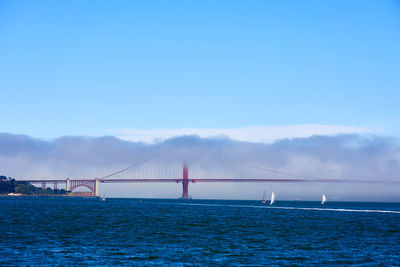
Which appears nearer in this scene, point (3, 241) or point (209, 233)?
point (3, 241)

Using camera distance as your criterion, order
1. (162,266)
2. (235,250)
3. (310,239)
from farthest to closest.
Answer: (310,239), (235,250), (162,266)

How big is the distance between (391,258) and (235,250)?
10627 millimetres

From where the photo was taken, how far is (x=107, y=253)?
33156 mm

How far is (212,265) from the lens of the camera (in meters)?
29.2

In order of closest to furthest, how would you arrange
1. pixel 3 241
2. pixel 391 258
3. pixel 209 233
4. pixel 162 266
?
pixel 162 266 < pixel 391 258 < pixel 3 241 < pixel 209 233

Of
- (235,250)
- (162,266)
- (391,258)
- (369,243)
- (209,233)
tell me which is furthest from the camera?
(209,233)

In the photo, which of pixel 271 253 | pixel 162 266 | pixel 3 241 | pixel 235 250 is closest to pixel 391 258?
pixel 271 253

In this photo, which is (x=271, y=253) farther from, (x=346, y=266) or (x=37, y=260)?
(x=37, y=260)

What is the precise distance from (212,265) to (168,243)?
11.4 m

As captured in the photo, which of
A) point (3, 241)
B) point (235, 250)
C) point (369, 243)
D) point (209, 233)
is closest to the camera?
point (235, 250)

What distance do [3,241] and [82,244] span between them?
6345 millimetres

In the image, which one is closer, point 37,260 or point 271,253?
point 37,260

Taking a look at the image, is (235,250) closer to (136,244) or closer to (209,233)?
(136,244)

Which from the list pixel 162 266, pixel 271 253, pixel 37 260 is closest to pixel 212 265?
pixel 162 266
